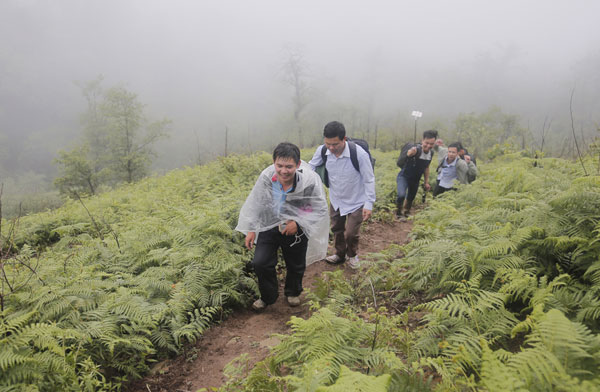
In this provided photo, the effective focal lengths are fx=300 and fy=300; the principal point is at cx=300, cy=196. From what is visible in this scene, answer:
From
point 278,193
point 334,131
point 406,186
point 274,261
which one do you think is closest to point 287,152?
point 278,193

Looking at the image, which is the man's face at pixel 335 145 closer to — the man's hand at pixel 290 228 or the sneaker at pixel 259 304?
the man's hand at pixel 290 228

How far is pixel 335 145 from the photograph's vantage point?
15.6 feet

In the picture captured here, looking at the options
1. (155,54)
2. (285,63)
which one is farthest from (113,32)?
(285,63)

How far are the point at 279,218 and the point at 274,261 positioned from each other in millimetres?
600

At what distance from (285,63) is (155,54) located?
11829 centimetres

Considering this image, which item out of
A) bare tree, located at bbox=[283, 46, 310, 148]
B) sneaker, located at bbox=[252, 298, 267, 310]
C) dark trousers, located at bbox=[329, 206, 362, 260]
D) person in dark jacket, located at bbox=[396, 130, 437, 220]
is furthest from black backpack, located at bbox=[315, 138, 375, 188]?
bare tree, located at bbox=[283, 46, 310, 148]

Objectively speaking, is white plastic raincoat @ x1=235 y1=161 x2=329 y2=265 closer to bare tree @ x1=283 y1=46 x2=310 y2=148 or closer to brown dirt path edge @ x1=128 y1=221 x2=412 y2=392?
brown dirt path edge @ x1=128 y1=221 x2=412 y2=392

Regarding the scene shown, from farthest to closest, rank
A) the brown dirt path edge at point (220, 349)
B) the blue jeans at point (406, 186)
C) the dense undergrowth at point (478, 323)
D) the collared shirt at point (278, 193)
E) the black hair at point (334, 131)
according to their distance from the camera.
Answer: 1. the blue jeans at point (406, 186)
2. the black hair at point (334, 131)
3. the collared shirt at point (278, 193)
4. the brown dirt path edge at point (220, 349)
5. the dense undergrowth at point (478, 323)

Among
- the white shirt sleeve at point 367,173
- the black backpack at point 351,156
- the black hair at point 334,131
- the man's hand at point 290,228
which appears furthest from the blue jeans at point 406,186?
the man's hand at point 290,228

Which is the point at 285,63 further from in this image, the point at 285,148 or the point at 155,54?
the point at 155,54

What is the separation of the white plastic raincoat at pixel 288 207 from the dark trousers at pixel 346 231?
1.17 metres

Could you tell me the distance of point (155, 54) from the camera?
139 m

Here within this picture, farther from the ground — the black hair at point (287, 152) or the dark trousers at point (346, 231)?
the black hair at point (287, 152)

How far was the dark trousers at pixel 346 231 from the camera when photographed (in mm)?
5254
